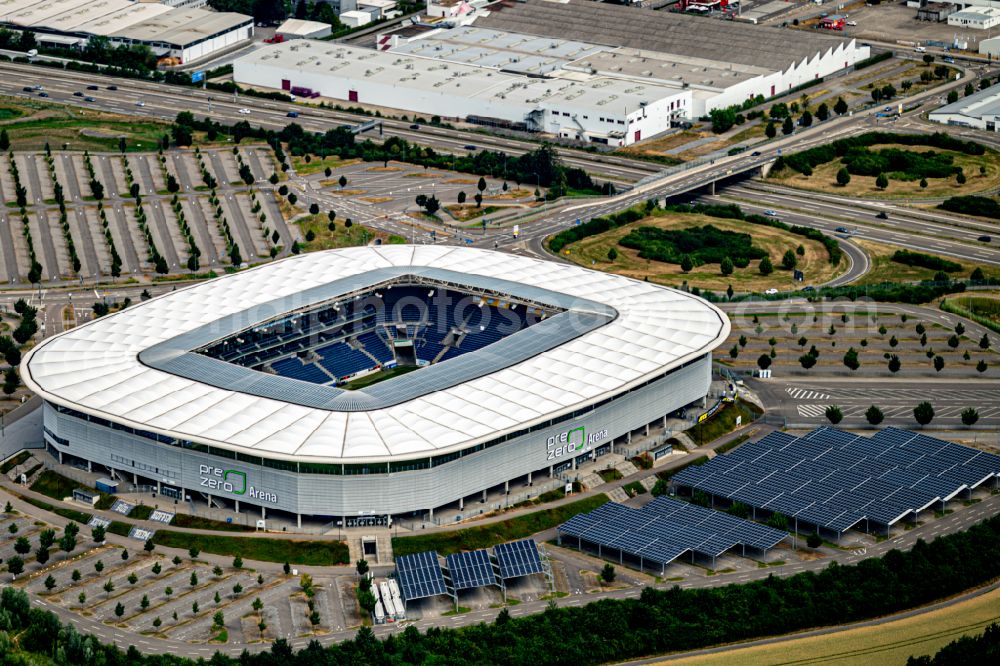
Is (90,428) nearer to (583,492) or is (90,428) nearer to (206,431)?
(206,431)

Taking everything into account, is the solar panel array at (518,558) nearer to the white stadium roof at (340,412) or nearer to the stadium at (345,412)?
the stadium at (345,412)

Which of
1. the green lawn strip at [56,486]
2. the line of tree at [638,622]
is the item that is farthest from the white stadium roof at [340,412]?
the line of tree at [638,622]

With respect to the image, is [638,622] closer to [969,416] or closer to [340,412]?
[340,412]

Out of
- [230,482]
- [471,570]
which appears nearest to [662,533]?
[471,570]

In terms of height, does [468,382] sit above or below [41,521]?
above

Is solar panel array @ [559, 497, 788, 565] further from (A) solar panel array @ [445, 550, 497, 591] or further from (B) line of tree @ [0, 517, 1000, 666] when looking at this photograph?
(A) solar panel array @ [445, 550, 497, 591]

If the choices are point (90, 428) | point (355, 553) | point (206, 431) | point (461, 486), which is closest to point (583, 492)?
point (461, 486)
